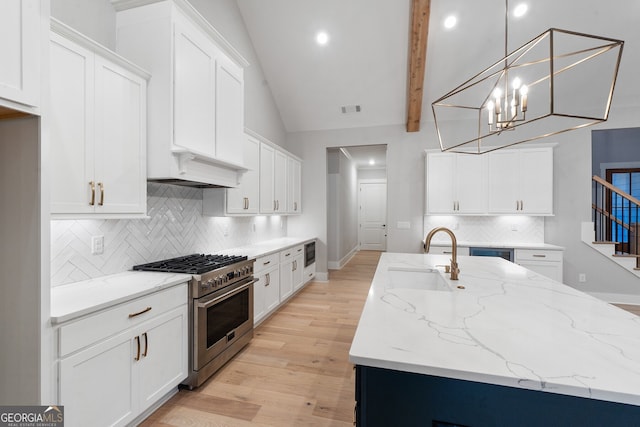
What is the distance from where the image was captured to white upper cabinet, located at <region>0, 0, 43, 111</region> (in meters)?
1.18

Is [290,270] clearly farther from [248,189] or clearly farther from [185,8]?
[185,8]

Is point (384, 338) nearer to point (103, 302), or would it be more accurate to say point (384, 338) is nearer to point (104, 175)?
point (103, 302)

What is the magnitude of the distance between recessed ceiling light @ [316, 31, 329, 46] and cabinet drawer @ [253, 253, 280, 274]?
3.15 meters

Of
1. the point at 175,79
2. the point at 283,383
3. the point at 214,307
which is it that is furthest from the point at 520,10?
the point at 283,383

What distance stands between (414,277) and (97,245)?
2397mm

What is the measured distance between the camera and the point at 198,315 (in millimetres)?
2199

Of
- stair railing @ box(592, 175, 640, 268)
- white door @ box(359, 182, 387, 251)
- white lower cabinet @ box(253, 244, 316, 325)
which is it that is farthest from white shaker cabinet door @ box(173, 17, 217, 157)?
white door @ box(359, 182, 387, 251)

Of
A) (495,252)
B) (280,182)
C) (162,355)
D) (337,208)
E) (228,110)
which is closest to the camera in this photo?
(162,355)

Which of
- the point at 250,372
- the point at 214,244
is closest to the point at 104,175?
the point at 214,244

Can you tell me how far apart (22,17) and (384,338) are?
199 cm

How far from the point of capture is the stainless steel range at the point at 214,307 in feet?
7.27

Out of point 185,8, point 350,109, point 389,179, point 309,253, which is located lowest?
point 309,253

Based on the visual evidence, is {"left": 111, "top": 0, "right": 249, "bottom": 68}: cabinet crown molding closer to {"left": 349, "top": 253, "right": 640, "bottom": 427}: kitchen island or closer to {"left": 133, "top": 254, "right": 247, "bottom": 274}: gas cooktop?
{"left": 133, "top": 254, "right": 247, "bottom": 274}: gas cooktop

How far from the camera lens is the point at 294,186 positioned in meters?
5.26
